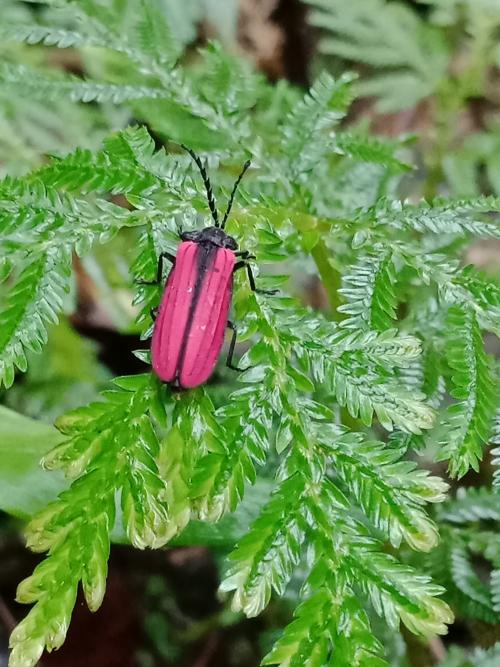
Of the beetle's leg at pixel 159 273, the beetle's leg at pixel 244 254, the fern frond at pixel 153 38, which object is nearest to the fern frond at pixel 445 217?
the beetle's leg at pixel 244 254

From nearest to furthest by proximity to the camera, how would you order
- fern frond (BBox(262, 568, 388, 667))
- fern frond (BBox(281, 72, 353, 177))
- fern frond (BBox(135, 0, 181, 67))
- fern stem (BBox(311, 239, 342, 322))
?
fern frond (BBox(262, 568, 388, 667)), fern stem (BBox(311, 239, 342, 322)), fern frond (BBox(281, 72, 353, 177)), fern frond (BBox(135, 0, 181, 67))

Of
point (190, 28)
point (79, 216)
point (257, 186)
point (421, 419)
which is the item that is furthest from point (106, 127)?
point (421, 419)

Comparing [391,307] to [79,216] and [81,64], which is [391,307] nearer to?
[79,216]

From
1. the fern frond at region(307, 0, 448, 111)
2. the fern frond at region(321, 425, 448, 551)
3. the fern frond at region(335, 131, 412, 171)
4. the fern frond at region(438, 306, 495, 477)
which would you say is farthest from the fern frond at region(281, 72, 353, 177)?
the fern frond at region(307, 0, 448, 111)

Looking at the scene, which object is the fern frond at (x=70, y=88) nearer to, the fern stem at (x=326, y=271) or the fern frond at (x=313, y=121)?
the fern frond at (x=313, y=121)

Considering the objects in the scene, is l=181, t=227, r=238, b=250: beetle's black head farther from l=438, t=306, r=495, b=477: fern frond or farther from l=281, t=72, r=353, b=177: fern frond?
l=438, t=306, r=495, b=477: fern frond

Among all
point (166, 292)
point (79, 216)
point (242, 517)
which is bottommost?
point (242, 517)

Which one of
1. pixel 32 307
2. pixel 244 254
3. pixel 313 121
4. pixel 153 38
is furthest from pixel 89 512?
pixel 153 38
